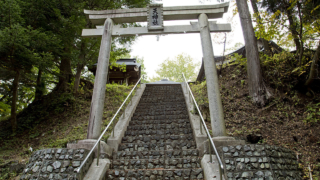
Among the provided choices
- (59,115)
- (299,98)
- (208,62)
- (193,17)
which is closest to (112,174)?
(208,62)

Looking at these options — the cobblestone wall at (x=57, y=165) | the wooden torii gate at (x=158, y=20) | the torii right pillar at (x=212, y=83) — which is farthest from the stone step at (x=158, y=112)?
the cobblestone wall at (x=57, y=165)

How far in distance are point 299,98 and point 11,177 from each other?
28.3ft

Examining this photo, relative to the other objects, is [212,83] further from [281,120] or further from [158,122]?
[281,120]

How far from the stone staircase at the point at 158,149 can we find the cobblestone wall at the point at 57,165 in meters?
0.65

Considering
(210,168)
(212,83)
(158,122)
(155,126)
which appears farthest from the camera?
(158,122)

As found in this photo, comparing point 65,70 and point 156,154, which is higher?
point 65,70

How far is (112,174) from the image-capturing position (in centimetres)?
390

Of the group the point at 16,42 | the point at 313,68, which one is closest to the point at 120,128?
the point at 16,42

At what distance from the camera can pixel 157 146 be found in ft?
16.5

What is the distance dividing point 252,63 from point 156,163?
517 centimetres

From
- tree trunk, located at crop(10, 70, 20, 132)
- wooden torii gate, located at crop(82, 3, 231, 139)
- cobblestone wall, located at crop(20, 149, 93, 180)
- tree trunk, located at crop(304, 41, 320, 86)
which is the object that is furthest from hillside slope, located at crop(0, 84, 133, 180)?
tree trunk, located at crop(304, 41, 320, 86)

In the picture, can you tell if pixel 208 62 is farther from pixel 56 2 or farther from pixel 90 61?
pixel 56 2

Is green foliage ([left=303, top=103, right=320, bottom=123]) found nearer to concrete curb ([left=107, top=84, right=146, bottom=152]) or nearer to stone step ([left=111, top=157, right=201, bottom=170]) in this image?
stone step ([left=111, top=157, right=201, bottom=170])

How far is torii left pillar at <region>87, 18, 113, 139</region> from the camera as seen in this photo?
186 inches
